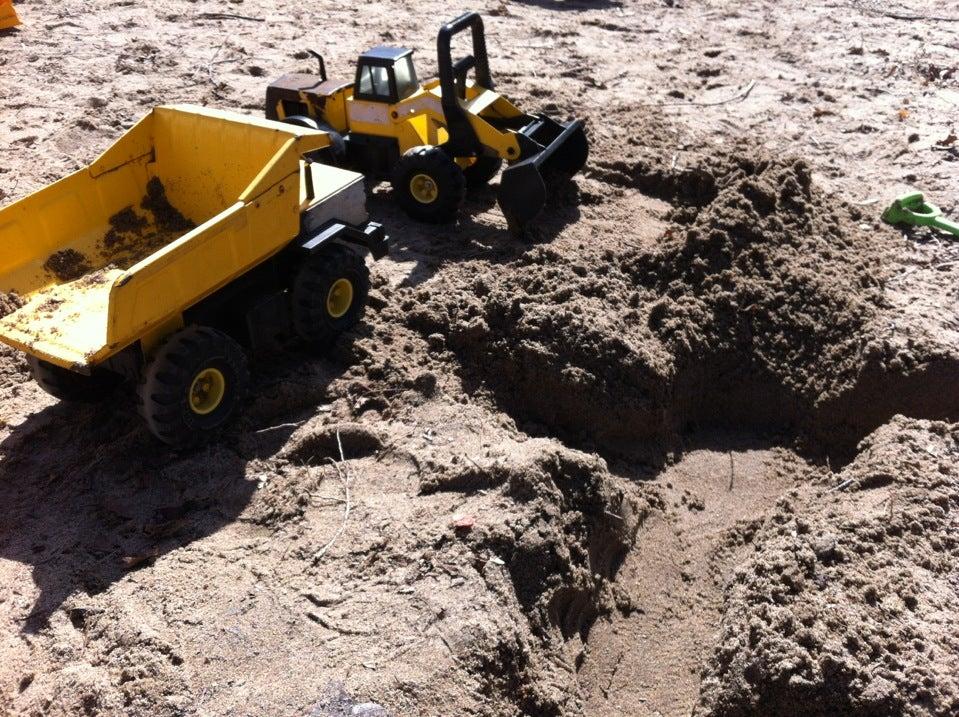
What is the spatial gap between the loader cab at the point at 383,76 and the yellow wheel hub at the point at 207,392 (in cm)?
307

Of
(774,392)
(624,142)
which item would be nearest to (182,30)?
(624,142)

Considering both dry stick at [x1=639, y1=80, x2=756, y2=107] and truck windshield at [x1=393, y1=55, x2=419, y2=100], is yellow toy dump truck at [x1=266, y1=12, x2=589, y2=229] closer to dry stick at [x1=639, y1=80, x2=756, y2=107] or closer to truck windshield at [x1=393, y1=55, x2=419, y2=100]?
truck windshield at [x1=393, y1=55, x2=419, y2=100]

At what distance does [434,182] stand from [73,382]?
9.45 feet

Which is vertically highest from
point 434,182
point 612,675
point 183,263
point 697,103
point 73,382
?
point 183,263

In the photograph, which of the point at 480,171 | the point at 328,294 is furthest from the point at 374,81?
the point at 328,294

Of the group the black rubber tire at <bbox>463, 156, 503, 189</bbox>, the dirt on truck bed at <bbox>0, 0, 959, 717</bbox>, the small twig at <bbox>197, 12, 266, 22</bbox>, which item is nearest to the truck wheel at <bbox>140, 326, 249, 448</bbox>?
the dirt on truck bed at <bbox>0, 0, 959, 717</bbox>

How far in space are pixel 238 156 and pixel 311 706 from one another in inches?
119

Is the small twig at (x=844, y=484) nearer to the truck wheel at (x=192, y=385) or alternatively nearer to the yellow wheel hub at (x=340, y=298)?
the yellow wheel hub at (x=340, y=298)

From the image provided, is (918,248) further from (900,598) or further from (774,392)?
(900,598)

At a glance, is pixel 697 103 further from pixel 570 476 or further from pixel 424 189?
pixel 570 476

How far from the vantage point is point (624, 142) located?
24.8ft

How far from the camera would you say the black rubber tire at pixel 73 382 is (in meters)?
4.54

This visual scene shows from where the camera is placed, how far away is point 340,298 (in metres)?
5.23

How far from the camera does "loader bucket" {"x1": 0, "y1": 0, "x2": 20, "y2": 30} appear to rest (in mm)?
9625
